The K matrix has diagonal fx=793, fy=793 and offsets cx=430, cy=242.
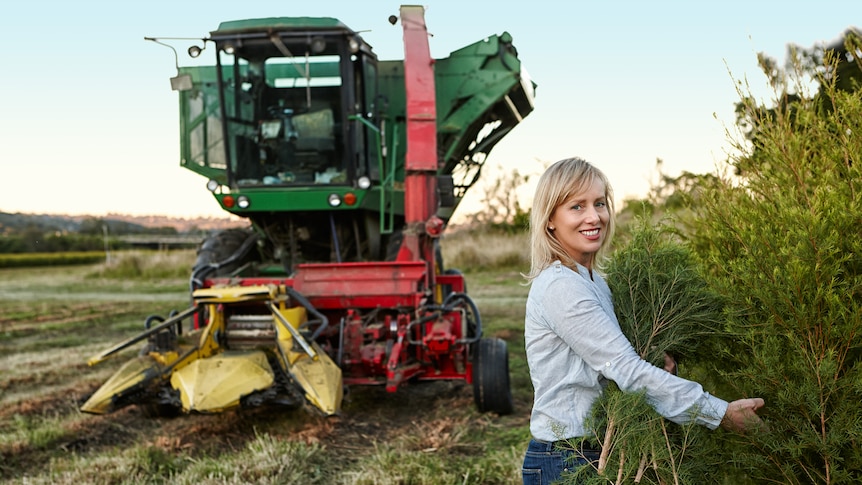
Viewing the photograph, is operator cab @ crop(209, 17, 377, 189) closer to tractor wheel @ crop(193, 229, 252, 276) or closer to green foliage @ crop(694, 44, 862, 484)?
tractor wheel @ crop(193, 229, 252, 276)

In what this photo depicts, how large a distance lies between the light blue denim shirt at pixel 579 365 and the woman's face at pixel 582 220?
0.08 meters

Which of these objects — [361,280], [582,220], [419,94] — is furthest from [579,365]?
[419,94]

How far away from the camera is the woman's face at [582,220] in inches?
92.1

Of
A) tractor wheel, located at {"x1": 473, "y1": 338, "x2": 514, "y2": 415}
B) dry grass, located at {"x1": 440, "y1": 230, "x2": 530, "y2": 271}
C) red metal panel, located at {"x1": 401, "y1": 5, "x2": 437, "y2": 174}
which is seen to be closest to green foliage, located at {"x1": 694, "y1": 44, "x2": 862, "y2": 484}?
tractor wheel, located at {"x1": 473, "y1": 338, "x2": 514, "y2": 415}

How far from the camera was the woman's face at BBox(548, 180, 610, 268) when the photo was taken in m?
2.34

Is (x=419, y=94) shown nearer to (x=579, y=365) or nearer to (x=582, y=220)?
(x=582, y=220)

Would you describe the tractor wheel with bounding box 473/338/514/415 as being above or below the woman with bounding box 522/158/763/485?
below

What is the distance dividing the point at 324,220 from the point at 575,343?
6.54m

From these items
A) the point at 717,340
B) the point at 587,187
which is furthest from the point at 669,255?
the point at 587,187

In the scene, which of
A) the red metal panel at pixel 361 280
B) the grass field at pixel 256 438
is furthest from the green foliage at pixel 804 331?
the red metal panel at pixel 361 280

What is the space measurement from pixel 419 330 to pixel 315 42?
3.11m

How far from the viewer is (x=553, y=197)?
236 centimetres

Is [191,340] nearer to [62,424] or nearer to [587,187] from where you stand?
[62,424]

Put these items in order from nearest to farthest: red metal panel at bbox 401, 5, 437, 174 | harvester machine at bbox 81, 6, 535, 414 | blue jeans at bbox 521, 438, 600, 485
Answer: blue jeans at bbox 521, 438, 600, 485 → harvester machine at bbox 81, 6, 535, 414 → red metal panel at bbox 401, 5, 437, 174
